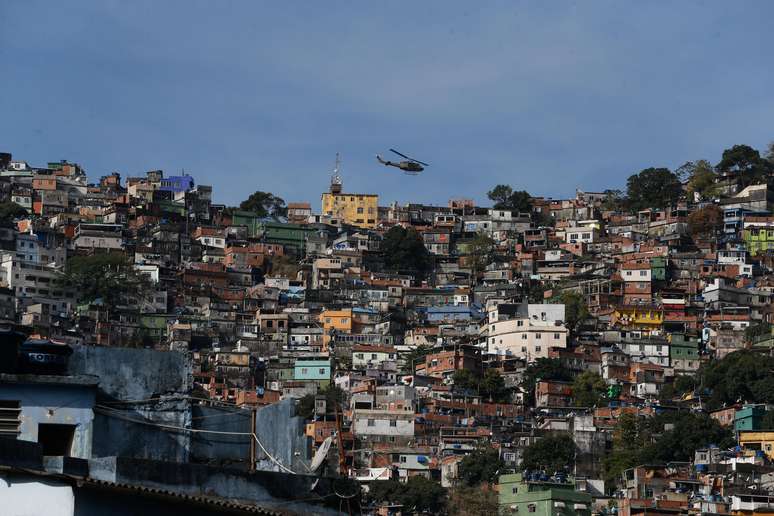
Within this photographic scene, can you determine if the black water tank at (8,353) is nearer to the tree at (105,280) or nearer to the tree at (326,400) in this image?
the tree at (326,400)

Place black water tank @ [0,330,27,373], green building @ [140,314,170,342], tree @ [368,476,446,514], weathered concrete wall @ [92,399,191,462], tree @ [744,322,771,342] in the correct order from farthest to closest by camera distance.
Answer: green building @ [140,314,170,342]
tree @ [744,322,771,342]
tree @ [368,476,446,514]
weathered concrete wall @ [92,399,191,462]
black water tank @ [0,330,27,373]

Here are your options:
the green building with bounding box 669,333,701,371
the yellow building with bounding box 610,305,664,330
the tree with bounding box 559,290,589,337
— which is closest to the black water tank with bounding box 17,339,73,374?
the green building with bounding box 669,333,701,371

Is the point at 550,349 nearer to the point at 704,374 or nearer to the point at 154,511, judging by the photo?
the point at 704,374

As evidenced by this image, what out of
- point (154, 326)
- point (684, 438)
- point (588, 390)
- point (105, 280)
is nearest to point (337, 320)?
point (154, 326)

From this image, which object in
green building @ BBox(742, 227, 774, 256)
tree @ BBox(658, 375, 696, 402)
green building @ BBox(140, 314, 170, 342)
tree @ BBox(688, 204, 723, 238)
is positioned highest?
tree @ BBox(688, 204, 723, 238)

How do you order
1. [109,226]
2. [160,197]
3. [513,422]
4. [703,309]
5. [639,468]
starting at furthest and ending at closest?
[160,197], [109,226], [703,309], [513,422], [639,468]

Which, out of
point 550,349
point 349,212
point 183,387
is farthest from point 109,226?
point 183,387

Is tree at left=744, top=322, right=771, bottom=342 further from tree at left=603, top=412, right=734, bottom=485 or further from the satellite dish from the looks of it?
the satellite dish
